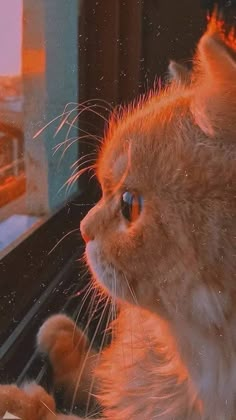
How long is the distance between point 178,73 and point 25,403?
0.51 meters

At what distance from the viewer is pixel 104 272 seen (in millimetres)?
688

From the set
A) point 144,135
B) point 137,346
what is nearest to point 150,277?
point 144,135

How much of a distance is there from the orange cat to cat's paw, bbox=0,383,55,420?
0.15 meters

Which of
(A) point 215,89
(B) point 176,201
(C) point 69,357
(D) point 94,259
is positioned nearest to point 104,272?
(D) point 94,259

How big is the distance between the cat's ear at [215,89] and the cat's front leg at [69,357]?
52 cm

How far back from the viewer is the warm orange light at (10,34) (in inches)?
33.3

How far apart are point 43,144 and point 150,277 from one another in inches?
14.1

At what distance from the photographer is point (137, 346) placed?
0.88m

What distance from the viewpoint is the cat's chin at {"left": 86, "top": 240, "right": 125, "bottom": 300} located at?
68 centimetres

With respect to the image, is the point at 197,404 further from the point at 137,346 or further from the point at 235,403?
the point at 137,346

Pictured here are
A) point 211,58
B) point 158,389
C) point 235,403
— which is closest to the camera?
point 211,58

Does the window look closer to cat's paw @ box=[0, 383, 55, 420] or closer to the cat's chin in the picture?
cat's paw @ box=[0, 383, 55, 420]

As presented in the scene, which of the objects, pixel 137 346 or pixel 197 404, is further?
pixel 137 346

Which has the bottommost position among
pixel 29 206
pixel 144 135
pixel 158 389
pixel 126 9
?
pixel 158 389
